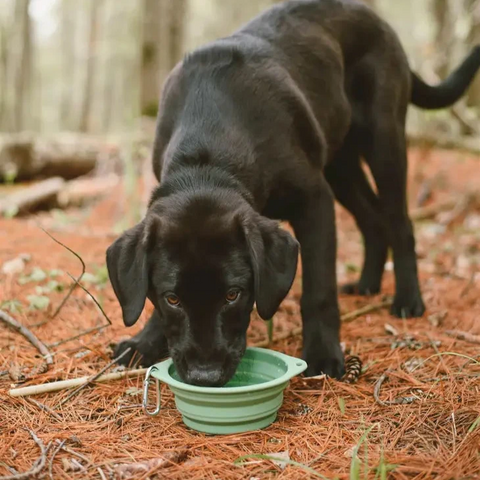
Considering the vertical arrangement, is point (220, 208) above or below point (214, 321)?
above

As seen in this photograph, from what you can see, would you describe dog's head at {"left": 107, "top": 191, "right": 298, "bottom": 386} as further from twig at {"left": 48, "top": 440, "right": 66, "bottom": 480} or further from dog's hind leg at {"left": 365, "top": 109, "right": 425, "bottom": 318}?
dog's hind leg at {"left": 365, "top": 109, "right": 425, "bottom": 318}

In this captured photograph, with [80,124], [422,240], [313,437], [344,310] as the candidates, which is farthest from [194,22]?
[313,437]

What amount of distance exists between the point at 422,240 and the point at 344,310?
2729 mm

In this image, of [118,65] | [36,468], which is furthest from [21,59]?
[36,468]

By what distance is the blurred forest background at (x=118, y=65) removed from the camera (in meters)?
8.45

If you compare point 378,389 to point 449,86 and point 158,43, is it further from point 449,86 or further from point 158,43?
point 158,43

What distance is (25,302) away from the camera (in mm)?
4074

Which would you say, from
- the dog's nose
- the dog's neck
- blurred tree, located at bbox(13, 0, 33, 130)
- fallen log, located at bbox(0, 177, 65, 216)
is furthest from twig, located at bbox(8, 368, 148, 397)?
blurred tree, located at bbox(13, 0, 33, 130)

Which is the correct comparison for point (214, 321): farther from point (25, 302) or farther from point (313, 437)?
point (25, 302)

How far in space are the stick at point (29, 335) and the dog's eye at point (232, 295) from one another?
116cm

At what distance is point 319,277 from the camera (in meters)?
3.46

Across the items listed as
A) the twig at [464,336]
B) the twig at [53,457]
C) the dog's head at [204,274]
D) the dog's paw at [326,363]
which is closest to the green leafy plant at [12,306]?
the dog's head at [204,274]

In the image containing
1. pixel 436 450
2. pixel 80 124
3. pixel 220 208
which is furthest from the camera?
pixel 80 124

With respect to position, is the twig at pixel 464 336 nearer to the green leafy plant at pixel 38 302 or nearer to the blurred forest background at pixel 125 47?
the green leafy plant at pixel 38 302
